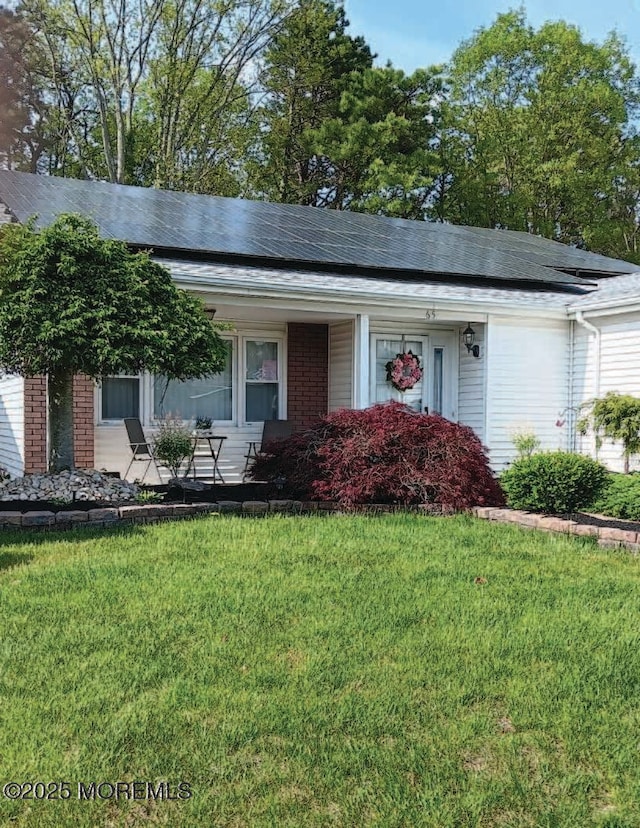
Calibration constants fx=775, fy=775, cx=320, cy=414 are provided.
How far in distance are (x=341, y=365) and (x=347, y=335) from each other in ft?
1.52

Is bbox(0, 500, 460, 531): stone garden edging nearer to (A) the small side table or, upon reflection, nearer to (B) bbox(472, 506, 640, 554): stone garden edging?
(B) bbox(472, 506, 640, 554): stone garden edging

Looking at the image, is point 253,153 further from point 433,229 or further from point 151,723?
point 151,723

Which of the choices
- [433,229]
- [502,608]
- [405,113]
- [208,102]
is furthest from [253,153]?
[502,608]

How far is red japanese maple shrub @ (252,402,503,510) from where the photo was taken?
7773mm

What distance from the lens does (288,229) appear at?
1267 centimetres

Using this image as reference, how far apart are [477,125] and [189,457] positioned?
23.4m

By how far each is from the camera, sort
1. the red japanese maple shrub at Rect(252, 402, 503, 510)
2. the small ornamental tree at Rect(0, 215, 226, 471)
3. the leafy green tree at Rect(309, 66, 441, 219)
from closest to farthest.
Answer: the small ornamental tree at Rect(0, 215, 226, 471)
the red japanese maple shrub at Rect(252, 402, 503, 510)
the leafy green tree at Rect(309, 66, 441, 219)

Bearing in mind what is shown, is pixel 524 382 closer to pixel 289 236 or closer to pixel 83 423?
pixel 289 236

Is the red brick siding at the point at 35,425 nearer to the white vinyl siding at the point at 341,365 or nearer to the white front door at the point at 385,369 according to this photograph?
the white vinyl siding at the point at 341,365

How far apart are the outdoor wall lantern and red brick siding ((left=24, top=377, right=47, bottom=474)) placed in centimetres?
582

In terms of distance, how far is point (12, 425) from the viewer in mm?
10227

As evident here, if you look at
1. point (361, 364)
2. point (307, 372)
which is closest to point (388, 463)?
point (361, 364)

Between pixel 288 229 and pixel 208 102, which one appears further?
pixel 208 102

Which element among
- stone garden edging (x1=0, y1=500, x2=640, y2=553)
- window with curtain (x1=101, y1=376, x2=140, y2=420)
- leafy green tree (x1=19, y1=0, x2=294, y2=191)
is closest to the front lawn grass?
stone garden edging (x1=0, y1=500, x2=640, y2=553)
